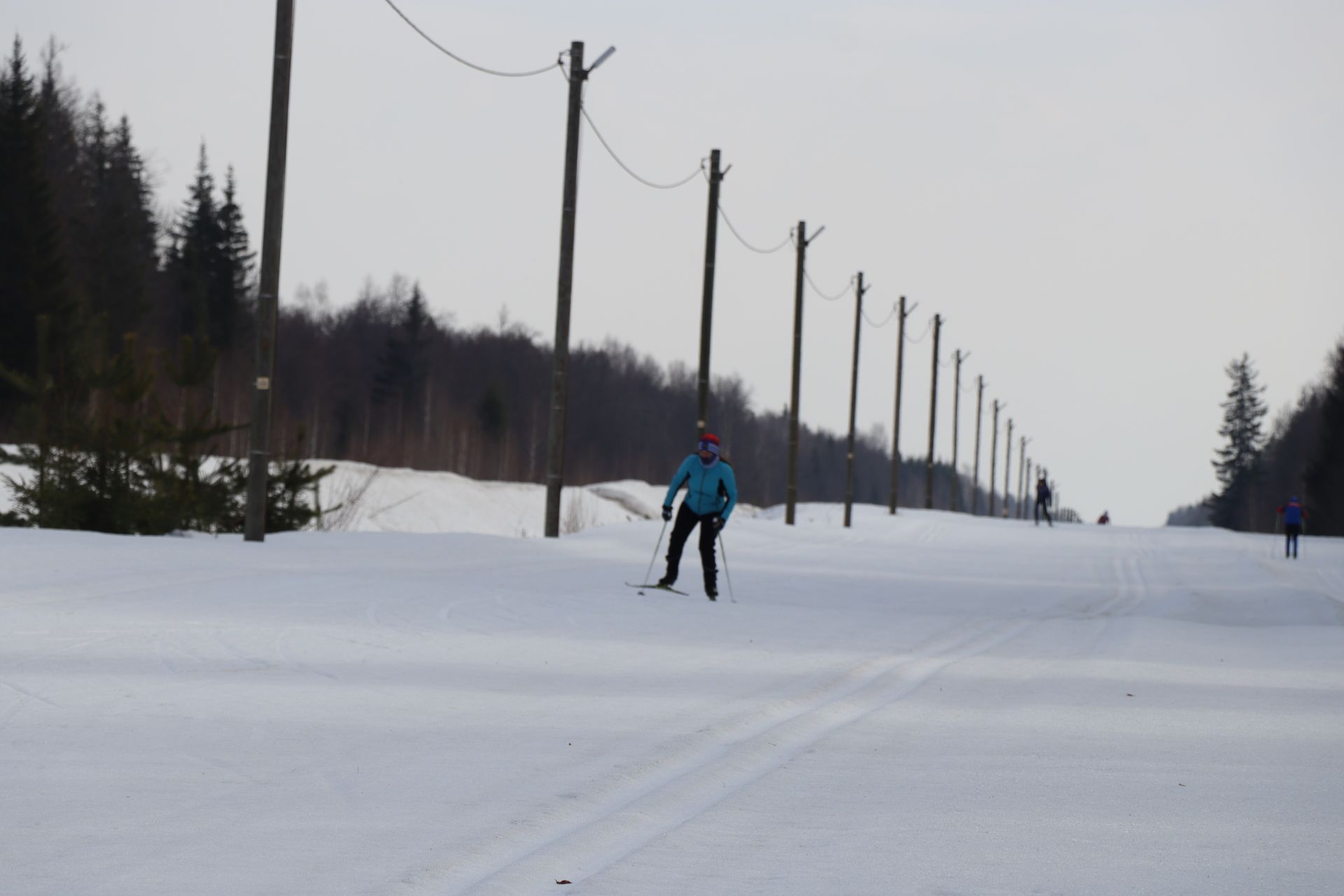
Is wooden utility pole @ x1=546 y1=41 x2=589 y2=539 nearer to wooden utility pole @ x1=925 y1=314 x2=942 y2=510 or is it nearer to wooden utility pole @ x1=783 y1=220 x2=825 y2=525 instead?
wooden utility pole @ x1=783 y1=220 x2=825 y2=525

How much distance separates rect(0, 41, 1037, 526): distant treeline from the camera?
61.5ft

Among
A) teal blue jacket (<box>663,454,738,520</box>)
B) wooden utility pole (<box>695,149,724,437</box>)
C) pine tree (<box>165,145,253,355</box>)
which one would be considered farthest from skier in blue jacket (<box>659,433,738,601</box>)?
pine tree (<box>165,145,253,355</box>)

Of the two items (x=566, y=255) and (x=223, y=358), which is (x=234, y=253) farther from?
(x=566, y=255)

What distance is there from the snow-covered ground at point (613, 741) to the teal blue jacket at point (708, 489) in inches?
42.4

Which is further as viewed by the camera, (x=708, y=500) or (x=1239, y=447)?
(x=1239, y=447)

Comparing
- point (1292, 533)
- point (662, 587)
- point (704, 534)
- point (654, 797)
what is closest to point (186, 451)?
point (662, 587)

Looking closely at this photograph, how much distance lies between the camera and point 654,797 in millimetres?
6359

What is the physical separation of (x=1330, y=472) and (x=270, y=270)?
77959 millimetres

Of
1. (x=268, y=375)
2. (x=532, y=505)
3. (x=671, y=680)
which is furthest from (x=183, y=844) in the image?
(x=532, y=505)

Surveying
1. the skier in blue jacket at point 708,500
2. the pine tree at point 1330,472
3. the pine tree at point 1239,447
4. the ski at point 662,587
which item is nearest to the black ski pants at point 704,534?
the skier in blue jacket at point 708,500

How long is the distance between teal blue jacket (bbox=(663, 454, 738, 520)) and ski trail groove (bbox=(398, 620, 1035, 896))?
19.8 feet

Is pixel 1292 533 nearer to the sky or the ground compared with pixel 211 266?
nearer to the ground

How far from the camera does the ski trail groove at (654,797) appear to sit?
504cm

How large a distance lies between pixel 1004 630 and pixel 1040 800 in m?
8.95
